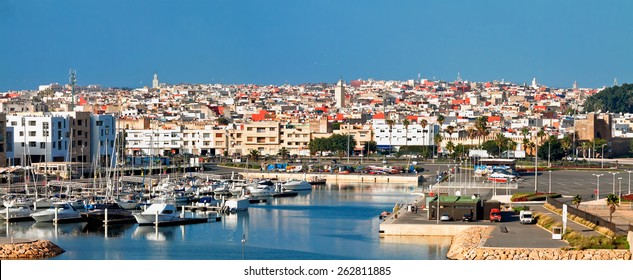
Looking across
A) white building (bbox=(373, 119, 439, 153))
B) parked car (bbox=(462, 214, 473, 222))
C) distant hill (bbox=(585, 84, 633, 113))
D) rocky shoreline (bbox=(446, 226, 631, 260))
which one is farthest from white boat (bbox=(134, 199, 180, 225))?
distant hill (bbox=(585, 84, 633, 113))

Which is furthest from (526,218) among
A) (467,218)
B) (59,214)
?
(59,214)

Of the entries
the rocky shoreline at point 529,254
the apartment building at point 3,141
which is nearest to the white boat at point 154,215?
the rocky shoreline at point 529,254

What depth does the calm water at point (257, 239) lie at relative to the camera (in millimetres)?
32281

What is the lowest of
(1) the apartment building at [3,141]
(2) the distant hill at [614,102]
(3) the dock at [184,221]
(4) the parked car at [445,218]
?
(3) the dock at [184,221]

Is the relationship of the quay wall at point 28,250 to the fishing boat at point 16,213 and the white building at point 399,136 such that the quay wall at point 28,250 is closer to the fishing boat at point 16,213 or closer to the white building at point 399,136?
the fishing boat at point 16,213

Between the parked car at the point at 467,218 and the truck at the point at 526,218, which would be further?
the parked car at the point at 467,218

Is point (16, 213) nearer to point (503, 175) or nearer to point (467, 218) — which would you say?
point (467, 218)

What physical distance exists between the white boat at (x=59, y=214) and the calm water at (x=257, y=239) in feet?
Result: 1.10

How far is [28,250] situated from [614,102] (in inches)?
4361

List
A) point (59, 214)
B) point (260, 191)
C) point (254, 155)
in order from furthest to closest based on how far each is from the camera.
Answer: point (254, 155), point (260, 191), point (59, 214)

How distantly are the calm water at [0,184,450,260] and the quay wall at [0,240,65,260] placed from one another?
36 centimetres

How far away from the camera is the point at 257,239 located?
36.2 m

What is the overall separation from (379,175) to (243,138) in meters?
22.8
